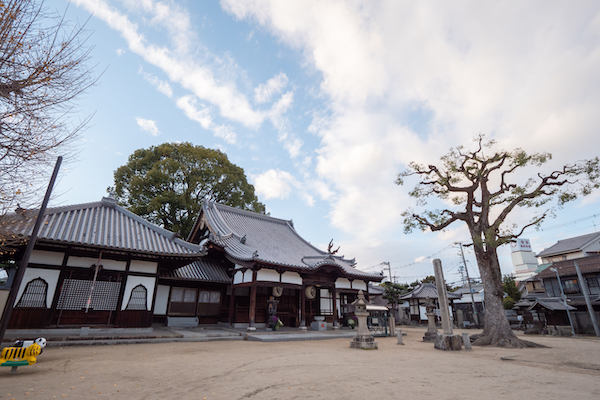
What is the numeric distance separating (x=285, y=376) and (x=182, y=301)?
12025mm

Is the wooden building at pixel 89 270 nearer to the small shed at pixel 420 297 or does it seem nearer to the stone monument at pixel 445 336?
the stone monument at pixel 445 336

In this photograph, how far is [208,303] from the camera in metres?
17.1

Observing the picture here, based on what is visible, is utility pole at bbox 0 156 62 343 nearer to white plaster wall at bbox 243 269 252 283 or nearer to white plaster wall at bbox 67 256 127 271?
white plaster wall at bbox 67 256 127 271

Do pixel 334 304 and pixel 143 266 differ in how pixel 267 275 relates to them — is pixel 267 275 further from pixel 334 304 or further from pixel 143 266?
pixel 143 266

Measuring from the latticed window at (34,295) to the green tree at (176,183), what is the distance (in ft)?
43.0

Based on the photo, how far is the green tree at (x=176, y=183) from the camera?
79.3 feet

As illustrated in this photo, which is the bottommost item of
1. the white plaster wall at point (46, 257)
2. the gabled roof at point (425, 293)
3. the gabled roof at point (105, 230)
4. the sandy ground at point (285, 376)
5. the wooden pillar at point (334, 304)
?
the sandy ground at point (285, 376)

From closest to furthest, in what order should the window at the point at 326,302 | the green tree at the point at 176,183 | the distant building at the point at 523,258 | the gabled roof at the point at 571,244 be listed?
1. the window at the point at 326,302
2. the green tree at the point at 176,183
3. the gabled roof at the point at 571,244
4. the distant building at the point at 523,258

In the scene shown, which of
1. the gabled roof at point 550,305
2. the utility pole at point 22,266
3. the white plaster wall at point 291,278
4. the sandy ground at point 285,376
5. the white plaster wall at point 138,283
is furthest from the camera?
the gabled roof at point 550,305

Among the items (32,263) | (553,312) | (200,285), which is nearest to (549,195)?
(553,312)

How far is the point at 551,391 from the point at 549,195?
472 inches

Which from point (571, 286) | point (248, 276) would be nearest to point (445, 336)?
point (248, 276)

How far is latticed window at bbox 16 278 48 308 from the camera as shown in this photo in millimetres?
10344

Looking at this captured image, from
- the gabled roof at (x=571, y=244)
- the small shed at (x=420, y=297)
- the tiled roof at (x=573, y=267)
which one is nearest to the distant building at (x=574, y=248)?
the gabled roof at (x=571, y=244)
